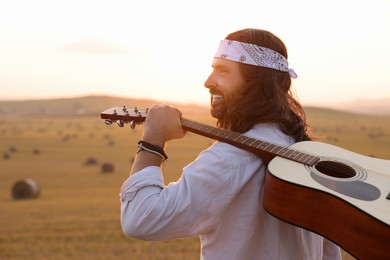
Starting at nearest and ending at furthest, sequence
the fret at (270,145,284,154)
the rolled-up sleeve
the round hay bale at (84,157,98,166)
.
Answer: the rolled-up sleeve → the fret at (270,145,284,154) → the round hay bale at (84,157,98,166)

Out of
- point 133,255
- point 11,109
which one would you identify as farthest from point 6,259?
point 11,109

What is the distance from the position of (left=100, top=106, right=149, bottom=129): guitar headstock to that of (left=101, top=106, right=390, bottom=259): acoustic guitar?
1.67 ft

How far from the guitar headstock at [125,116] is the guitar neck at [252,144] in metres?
0.47

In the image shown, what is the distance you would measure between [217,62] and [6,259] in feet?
22.9

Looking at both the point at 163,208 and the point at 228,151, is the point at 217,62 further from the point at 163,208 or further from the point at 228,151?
the point at 163,208

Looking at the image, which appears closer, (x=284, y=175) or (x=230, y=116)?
(x=284, y=175)

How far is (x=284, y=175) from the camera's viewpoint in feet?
8.13

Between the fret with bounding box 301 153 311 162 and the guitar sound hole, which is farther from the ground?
the fret with bounding box 301 153 311 162

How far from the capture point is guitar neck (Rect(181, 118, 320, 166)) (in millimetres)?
2562

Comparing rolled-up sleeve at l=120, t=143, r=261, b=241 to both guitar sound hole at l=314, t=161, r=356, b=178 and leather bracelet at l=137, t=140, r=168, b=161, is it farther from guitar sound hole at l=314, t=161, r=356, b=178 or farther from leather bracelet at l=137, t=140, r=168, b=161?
guitar sound hole at l=314, t=161, r=356, b=178

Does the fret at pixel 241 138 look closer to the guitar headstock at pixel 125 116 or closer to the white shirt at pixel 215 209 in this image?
the white shirt at pixel 215 209

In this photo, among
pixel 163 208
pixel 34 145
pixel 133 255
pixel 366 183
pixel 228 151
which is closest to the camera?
pixel 163 208

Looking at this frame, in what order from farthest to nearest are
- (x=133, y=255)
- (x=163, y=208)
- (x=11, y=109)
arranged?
1. (x=11, y=109)
2. (x=133, y=255)
3. (x=163, y=208)

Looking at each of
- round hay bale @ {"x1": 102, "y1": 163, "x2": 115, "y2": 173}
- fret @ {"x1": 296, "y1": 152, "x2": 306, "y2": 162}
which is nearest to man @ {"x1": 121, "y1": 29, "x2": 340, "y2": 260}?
fret @ {"x1": 296, "y1": 152, "x2": 306, "y2": 162}
